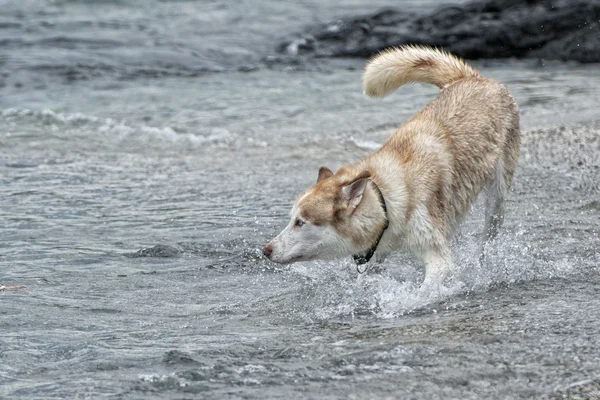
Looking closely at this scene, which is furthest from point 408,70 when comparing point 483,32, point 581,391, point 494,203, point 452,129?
point 483,32

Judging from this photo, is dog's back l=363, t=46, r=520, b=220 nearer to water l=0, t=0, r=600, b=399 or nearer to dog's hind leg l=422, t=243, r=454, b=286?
dog's hind leg l=422, t=243, r=454, b=286

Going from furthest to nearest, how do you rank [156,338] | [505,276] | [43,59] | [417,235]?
[43,59] → [505,276] → [417,235] → [156,338]

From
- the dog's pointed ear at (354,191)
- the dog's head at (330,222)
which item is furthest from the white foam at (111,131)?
the dog's pointed ear at (354,191)

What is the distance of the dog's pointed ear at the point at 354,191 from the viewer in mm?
5853

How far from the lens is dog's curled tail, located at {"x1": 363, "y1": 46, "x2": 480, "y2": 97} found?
23.9 feet

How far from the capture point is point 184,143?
38.5ft

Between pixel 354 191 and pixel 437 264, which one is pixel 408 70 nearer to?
pixel 354 191

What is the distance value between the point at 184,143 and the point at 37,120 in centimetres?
244

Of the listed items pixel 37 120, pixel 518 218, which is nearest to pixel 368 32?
pixel 37 120

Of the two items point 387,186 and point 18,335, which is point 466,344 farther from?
point 18,335

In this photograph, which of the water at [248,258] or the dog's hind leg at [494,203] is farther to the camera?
the dog's hind leg at [494,203]

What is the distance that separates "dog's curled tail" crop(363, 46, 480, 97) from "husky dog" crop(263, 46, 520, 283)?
1.18 ft

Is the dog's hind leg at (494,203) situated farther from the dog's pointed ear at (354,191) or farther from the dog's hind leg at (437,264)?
the dog's pointed ear at (354,191)

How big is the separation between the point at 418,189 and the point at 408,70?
1.53 metres
